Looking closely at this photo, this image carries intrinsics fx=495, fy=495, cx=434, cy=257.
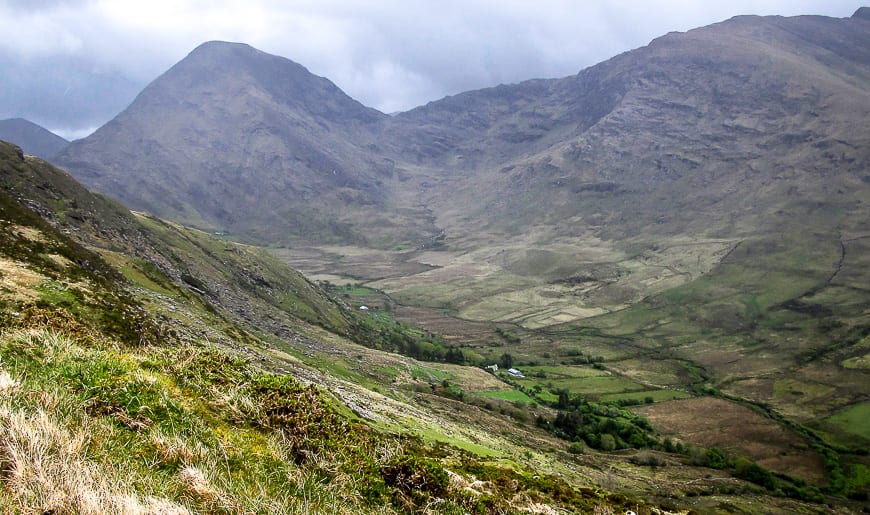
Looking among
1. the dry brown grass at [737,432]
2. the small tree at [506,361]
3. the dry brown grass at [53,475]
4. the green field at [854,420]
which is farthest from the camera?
the small tree at [506,361]

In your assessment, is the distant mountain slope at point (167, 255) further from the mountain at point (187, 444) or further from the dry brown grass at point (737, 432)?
the dry brown grass at point (737, 432)

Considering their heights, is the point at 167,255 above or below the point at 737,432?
above

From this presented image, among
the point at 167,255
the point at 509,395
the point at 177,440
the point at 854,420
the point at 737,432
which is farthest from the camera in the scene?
the point at 854,420

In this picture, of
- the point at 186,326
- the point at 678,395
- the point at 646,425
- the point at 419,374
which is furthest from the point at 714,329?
the point at 186,326

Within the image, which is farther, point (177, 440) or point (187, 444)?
point (187, 444)

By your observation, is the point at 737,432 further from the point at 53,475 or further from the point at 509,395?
the point at 53,475

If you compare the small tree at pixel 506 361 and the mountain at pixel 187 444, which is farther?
the small tree at pixel 506 361

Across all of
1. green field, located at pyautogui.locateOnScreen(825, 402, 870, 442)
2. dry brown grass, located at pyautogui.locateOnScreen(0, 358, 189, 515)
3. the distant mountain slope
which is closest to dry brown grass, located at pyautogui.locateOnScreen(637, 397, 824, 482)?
green field, located at pyautogui.locateOnScreen(825, 402, 870, 442)

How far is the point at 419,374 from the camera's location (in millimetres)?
75812

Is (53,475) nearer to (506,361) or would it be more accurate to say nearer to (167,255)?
(167,255)

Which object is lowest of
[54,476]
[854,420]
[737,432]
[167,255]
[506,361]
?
[854,420]

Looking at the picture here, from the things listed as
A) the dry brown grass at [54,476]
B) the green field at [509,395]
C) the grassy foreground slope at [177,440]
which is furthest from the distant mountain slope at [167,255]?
the dry brown grass at [54,476]

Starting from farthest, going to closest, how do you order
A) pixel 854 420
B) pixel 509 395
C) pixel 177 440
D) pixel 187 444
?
pixel 854 420 → pixel 509 395 → pixel 187 444 → pixel 177 440

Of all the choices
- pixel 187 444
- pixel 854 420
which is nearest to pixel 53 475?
pixel 187 444
